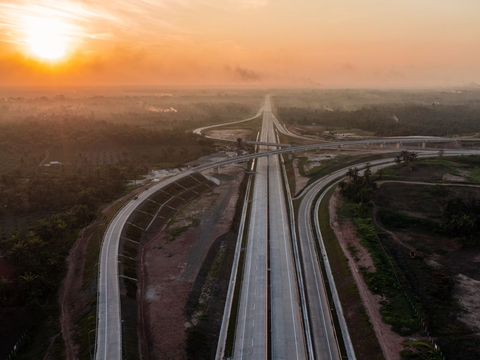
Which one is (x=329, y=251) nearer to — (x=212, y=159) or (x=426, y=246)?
(x=426, y=246)

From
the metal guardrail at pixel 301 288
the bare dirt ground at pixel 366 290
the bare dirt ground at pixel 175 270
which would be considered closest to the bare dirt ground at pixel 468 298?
the bare dirt ground at pixel 366 290

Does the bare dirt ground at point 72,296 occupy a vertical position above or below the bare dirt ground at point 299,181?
below

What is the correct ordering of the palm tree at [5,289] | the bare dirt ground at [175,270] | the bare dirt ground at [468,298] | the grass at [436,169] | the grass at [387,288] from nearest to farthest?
1. the bare dirt ground at [175,270]
2. the grass at [387,288]
3. the bare dirt ground at [468,298]
4. the palm tree at [5,289]
5. the grass at [436,169]

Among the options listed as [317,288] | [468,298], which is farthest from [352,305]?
[468,298]

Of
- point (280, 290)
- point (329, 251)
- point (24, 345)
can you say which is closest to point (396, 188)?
point (329, 251)

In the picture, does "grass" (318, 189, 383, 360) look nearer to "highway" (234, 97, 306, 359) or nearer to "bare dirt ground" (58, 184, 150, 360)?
"highway" (234, 97, 306, 359)

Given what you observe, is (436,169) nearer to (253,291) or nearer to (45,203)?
(253,291)

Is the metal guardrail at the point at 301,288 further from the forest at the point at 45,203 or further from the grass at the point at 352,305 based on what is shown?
the forest at the point at 45,203
